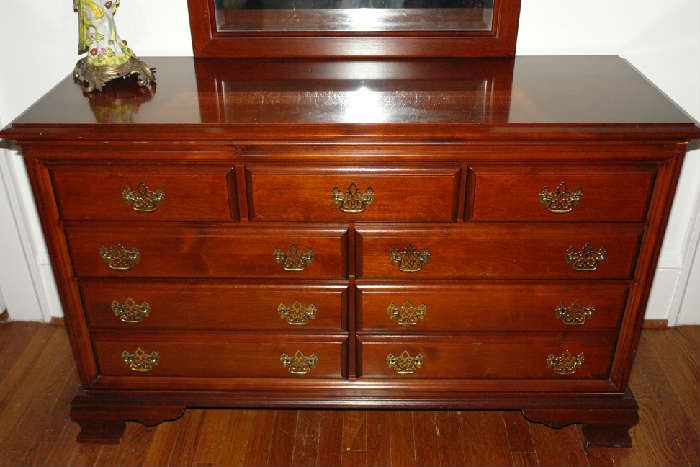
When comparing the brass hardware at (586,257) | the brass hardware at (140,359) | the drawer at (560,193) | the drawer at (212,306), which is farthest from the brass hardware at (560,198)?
the brass hardware at (140,359)

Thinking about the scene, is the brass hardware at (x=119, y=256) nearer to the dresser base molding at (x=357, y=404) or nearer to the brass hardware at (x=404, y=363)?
the dresser base molding at (x=357, y=404)

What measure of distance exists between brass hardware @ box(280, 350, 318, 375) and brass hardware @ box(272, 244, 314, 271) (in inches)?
12.9

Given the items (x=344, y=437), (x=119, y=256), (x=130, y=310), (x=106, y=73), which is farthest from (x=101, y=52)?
(x=344, y=437)

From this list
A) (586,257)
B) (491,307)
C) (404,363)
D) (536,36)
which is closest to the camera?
(586,257)

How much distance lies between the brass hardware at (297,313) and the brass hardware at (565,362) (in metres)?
0.75

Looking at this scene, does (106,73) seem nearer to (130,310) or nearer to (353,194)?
(130,310)

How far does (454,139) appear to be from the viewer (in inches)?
66.2

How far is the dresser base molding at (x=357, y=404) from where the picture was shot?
7.04ft

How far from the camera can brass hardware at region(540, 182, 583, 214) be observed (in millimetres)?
1770

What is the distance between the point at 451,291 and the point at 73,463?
1.37m

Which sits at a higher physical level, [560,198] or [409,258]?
[560,198]

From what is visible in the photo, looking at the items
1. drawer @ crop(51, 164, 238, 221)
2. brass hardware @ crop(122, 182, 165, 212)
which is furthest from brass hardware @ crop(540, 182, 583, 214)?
brass hardware @ crop(122, 182, 165, 212)

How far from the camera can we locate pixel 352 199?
5.86 ft

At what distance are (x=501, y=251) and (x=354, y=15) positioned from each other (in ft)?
2.98
